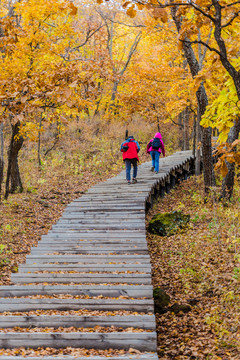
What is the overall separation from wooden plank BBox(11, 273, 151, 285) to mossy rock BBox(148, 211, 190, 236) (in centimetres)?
400

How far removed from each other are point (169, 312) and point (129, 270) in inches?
40.4

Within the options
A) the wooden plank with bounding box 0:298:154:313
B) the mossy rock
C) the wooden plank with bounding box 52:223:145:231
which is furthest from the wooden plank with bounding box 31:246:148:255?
the mossy rock

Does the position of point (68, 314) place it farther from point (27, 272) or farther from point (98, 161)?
point (98, 161)

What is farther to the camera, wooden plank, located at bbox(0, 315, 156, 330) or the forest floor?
the forest floor

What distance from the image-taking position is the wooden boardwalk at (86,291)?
4.71m

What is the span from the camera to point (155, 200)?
14.2 meters

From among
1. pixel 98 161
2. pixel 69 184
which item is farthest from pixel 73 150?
pixel 69 184

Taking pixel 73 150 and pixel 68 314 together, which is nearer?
pixel 68 314

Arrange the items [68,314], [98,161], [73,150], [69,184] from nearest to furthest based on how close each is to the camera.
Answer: [68,314] < [69,184] < [98,161] < [73,150]

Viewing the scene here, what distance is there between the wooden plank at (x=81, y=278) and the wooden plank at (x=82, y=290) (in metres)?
0.24

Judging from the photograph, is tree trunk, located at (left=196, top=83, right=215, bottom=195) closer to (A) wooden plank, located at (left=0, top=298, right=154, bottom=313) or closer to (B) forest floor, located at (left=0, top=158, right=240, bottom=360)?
(B) forest floor, located at (left=0, top=158, right=240, bottom=360)

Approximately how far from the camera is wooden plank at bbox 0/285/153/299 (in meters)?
5.87

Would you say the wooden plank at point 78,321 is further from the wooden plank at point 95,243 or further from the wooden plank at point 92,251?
the wooden plank at point 95,243

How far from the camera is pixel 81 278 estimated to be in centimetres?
643
